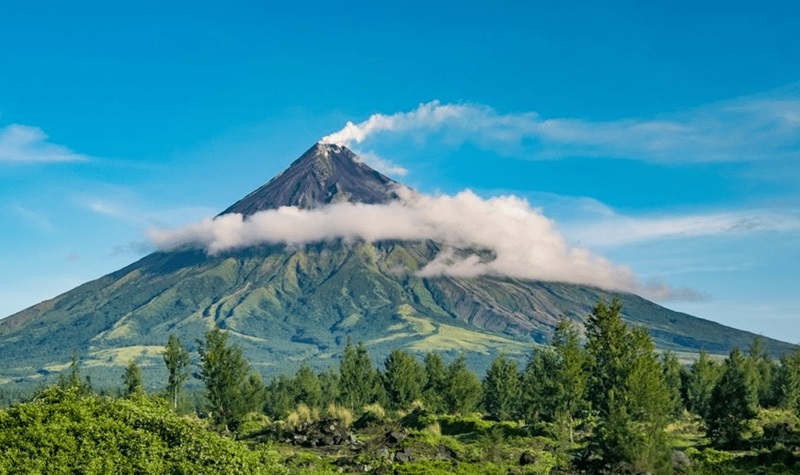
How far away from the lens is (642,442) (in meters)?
32.8

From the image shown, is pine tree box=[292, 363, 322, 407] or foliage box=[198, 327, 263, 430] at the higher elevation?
foliage box=[198, 327, 263, 430]

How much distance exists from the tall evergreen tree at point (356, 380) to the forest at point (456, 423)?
0.81 feet

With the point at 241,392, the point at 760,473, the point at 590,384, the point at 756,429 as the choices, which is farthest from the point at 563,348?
the point at 241,392

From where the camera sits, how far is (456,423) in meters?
59.0

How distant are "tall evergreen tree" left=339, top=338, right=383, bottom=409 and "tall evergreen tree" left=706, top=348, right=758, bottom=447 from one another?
153 feet

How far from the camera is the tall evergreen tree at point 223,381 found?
2542 inches

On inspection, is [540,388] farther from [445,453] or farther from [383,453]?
[383,453]

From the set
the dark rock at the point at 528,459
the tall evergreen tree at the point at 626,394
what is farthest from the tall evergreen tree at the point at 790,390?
the dark rock at the point at 528,459

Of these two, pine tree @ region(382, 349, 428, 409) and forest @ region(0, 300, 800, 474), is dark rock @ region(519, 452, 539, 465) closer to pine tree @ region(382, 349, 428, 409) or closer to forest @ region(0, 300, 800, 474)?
forest @ region(0, 300, 800, 474)

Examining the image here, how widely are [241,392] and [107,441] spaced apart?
1914 inches

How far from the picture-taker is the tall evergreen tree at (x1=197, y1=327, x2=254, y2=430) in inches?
2542

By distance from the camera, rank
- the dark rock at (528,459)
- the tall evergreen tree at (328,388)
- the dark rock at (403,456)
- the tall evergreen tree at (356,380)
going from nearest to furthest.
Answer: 1. the dark rock at (528,459)
2. the dark rock at (403,456)
3. the tall evergreen tree at (356,380)
4. the tall evergreen tree at (328,388)

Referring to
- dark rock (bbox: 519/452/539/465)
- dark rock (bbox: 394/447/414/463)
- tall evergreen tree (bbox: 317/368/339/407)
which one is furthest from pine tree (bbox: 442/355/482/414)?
dark rock (bbox: 519/452/539/465)

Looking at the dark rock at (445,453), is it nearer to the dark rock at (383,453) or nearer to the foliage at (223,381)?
the dark rock at (383,453)
